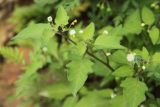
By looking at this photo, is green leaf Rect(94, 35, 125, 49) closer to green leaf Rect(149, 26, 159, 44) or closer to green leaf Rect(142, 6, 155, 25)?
green leaf Rect(149, 26, 159, 44)

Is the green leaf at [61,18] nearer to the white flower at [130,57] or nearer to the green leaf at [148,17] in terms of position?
the white flower at [130,57]

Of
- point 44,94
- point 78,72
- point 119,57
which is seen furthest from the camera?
point 44,94

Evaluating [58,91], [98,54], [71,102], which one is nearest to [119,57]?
[98,54]

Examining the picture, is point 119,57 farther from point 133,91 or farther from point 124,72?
point 133,91

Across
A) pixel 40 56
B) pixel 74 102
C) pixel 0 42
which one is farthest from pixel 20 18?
pixel 74 102

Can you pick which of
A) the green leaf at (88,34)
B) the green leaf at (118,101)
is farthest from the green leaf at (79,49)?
the green leaf at (118,101)

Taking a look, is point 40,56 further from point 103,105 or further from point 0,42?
point 0,42

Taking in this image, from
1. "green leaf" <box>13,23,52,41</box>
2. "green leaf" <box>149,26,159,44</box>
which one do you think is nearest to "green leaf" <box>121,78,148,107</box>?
"green leaf" <box>149,26,159,44</box>
